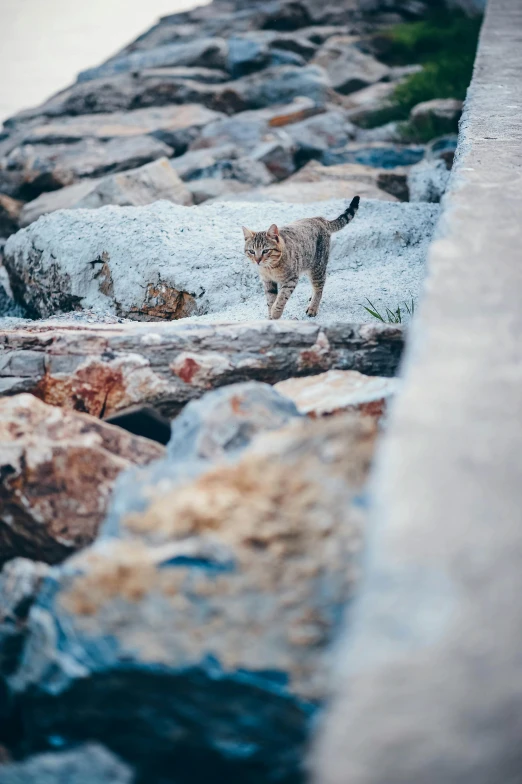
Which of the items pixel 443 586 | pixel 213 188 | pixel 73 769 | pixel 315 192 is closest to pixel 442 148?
pixel 315 192

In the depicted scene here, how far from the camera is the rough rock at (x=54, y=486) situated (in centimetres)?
194

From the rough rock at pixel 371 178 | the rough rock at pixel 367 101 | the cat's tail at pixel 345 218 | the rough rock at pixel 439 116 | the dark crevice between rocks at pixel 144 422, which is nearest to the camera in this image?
the dark crevice between rocks at pixel 144 422

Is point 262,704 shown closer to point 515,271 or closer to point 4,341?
point 515,271

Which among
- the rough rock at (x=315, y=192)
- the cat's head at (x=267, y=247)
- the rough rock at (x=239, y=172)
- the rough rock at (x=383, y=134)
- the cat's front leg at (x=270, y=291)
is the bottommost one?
the cat's front leg at (x=270, y=291)

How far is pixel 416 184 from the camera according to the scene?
5836mm

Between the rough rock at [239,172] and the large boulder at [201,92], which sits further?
the large boulder at [201,92]

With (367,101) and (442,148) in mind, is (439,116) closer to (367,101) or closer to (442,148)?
(442,148)

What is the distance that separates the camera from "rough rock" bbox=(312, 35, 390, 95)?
11117mm

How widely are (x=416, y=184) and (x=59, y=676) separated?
536 cm

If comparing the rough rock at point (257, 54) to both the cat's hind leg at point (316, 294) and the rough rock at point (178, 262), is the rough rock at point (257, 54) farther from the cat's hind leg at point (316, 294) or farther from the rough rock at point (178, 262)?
the cat's hind leg at point (316, 294)

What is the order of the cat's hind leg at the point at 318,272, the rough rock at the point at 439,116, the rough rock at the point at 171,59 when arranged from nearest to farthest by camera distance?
1. the cat's hind leg at the point at 318,272
2. the rough rock at the point at 439,116
3. the rough rock at the point at 171,59

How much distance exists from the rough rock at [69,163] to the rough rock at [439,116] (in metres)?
3.13

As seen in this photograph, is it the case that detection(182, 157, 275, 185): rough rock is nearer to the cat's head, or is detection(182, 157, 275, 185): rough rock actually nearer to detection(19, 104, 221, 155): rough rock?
detection(19, 104, 221, 155): rough rock

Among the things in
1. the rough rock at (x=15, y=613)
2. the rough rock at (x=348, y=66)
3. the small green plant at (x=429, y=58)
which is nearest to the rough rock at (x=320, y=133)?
the small green plant at (x=429, y=58)
